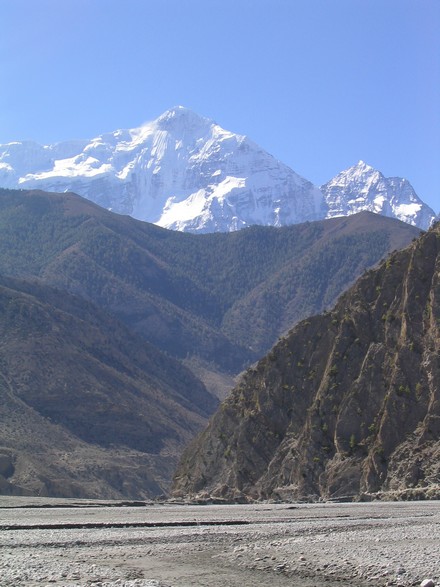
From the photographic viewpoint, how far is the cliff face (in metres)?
Answer: 68.6

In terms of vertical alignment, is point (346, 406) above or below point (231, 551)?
above

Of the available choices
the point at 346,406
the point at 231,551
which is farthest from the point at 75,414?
the point at 231,551

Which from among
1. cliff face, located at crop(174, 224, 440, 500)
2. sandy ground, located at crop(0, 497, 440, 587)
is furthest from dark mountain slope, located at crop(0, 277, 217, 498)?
sandy ground, located at crop(0, 497, 440, 587)

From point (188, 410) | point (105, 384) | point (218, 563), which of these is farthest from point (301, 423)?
point (188, 410)

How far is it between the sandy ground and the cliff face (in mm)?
19762

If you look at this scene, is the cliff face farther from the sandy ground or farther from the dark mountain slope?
the dark mountain slope

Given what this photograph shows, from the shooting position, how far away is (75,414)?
159375mm

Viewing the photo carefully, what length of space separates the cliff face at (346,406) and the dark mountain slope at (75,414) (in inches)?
1250

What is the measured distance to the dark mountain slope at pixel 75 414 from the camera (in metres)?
128

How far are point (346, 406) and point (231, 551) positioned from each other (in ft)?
141

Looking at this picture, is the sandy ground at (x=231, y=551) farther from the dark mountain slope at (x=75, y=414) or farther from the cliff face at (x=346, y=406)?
the dark mountain slope at (x=75, y=414)

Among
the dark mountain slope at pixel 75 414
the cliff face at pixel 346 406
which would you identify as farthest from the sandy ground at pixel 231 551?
the dark mountain slope at pixel 75 414

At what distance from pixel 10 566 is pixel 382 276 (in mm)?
58060

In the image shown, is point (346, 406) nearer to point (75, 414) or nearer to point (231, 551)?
point (231, 551)
